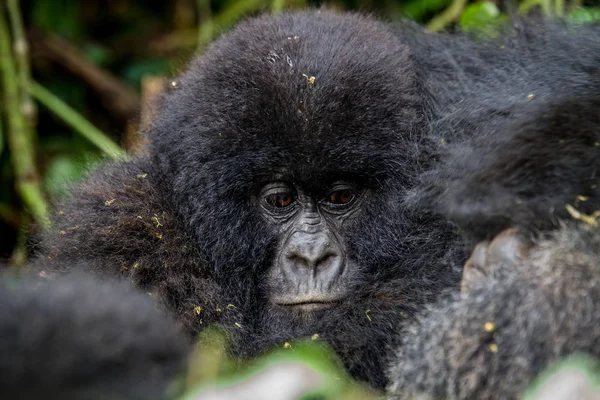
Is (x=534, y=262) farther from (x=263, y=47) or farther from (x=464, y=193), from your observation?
(x=263, y=47)

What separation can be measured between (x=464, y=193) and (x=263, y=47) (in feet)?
3.31

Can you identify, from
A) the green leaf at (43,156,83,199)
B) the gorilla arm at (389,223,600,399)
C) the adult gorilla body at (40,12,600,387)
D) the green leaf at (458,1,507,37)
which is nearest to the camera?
the gorilla arm at (389,223,600,399)

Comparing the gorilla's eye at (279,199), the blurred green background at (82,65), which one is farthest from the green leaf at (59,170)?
the gorilla's eye at (279,199)

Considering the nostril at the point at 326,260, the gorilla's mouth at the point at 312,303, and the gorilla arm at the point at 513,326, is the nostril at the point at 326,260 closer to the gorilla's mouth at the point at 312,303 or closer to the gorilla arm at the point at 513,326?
the gorilla's mouth at the point at 312,303

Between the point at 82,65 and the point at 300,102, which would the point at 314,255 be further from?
the point at 82,65

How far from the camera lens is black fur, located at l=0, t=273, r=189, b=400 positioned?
1379 millimetres

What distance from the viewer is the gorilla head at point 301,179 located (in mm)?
2693

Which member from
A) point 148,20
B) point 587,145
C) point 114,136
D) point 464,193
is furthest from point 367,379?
point 148,20

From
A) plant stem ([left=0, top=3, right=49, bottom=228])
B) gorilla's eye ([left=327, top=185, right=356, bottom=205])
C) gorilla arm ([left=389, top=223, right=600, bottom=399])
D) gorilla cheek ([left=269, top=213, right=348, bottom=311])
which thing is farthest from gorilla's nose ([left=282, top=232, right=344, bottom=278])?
plant stem ([left=0, top=3, right=49, bottom=228])

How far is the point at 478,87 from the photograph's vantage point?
280cm

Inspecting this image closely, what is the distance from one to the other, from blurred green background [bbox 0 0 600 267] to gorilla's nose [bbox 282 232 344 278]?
1450 millimetres

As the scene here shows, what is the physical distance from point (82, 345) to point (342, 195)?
1509 millimetres

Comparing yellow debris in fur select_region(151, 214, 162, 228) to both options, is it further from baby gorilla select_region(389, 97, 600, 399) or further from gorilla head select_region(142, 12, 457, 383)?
baby gorilla select_region(389, 97, 600, 399)

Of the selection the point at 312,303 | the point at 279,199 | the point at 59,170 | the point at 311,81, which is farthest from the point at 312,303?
the point at 59,170
